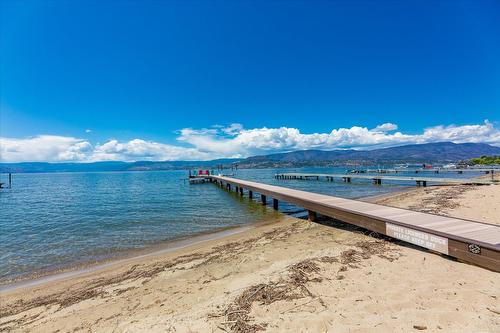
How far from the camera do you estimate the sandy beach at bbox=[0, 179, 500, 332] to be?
3477 millimetres

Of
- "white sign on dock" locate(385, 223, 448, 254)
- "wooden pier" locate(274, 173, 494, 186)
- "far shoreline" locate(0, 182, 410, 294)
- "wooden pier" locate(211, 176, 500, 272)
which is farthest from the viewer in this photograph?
"wooden pier" locate(274, 173, 494, 186)

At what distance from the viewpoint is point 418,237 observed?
20.0 feet

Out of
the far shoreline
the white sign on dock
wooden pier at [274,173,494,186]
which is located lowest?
the far shoreline

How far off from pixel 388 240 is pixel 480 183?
26482mm

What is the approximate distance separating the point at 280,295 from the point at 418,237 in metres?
4.22

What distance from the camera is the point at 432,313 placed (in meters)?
3.47

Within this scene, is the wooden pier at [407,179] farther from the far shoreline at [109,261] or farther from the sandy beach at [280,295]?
the far shoreline at [109,261]

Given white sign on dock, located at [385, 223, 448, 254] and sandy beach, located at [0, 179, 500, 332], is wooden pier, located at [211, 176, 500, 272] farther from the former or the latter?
sandy beach, located at [0, 179, 500, 332]

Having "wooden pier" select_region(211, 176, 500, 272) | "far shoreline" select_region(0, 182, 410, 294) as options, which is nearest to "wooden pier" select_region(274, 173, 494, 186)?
"wooden pier" select_region(211, 176, 500, 272)

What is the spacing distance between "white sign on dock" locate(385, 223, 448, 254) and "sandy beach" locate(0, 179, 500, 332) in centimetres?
23

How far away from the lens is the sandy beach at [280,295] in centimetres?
348

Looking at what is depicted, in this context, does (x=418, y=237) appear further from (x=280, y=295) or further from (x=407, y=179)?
(x=407, y=179)

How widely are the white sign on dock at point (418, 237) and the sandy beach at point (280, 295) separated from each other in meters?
0.23

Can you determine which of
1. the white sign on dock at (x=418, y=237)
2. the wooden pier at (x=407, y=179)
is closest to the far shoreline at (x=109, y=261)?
the white sign on dock at (x=418, y=237)
